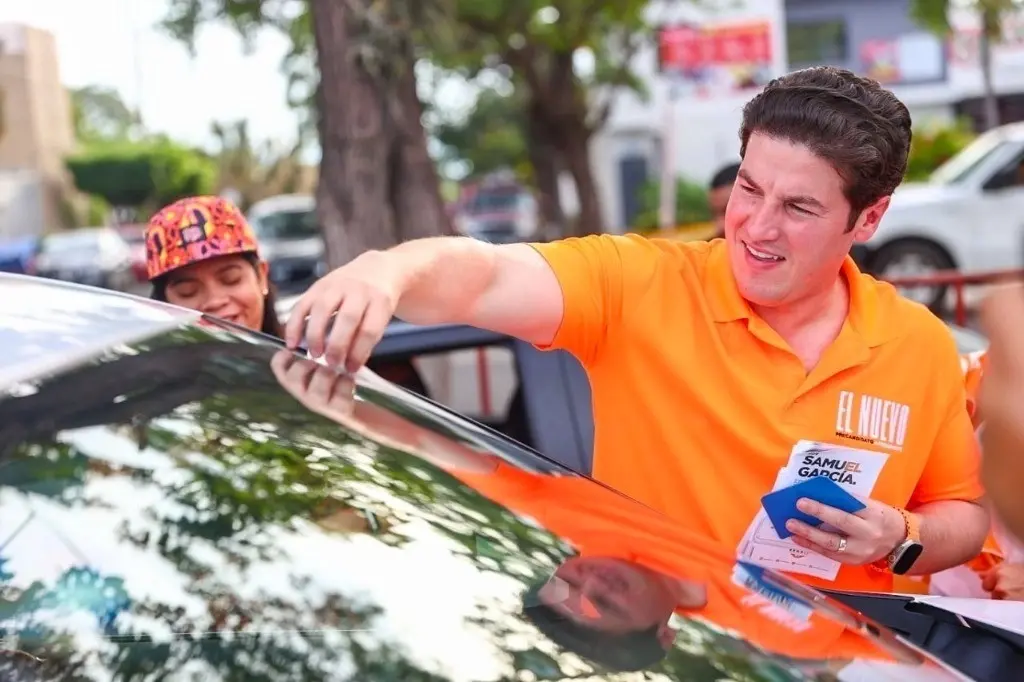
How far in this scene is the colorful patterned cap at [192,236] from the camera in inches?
122

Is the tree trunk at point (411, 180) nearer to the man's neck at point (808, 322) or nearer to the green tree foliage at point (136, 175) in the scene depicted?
the man's neck at point (808, 322)

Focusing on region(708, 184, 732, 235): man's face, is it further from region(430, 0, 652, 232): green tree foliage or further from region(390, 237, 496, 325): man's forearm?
region(430, 0, 652, 232): green tree foliage

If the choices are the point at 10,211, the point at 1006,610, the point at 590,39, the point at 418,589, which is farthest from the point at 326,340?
the point at 10,211

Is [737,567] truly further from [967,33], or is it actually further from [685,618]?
[967,33]

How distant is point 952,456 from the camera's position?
89.2 inches

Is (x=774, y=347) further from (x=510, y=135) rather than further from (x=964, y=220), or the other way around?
(x=510, y=135)

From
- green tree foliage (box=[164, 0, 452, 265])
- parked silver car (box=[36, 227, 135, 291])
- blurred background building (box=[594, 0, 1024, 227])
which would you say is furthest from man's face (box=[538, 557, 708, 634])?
blurred background building (box=[594, 0, 1024, 227])

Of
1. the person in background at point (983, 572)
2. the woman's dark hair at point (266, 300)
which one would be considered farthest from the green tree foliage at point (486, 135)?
the person in background at point (983, 572)

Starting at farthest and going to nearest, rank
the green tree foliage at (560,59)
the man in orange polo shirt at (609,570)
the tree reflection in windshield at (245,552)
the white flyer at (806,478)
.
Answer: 1. the green tree foliage at (560,59)
2. the white flyer at (806,478)
3. the man in orange polo shirt at (609,570)
4. the tree reflection in windshield at (245,552)

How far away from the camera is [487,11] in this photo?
15375 millimetres

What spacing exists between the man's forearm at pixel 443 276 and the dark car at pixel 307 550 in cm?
16

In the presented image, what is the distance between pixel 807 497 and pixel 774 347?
12.3 inches

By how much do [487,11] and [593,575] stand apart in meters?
14.3

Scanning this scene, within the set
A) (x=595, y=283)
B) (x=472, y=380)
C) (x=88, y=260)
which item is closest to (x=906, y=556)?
(x=595, y=283)
